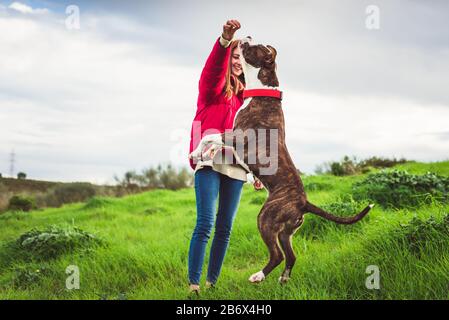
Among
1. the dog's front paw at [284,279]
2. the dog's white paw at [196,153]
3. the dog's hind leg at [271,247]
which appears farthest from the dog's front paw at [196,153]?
the dog's front paw at [284,279]

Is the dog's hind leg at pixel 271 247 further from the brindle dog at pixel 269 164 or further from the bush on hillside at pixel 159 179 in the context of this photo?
the bush on hillside at pixel 159 179

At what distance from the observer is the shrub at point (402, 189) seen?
7.24m

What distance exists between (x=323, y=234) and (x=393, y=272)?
1.73 metres

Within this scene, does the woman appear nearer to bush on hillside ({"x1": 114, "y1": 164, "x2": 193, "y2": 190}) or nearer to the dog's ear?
the dog's ear

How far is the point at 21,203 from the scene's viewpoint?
48.1ft

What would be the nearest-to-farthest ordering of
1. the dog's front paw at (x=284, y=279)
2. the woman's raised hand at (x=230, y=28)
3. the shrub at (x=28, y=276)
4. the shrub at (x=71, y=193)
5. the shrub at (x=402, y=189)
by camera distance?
1. the dog's front paw at (x=284, y=279)
2. the woman's raised hand at (x=230, y=28)
3. the shrub at (x=28, y=276)
4. the shrub at (x=402, y=189)
5. the shrub at (x=71, y=193)

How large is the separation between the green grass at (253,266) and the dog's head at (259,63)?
1.72m

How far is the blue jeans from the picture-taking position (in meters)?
4.17

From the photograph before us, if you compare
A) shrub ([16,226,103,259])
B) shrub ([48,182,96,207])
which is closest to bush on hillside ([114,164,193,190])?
shrub ([48,182,96,207])

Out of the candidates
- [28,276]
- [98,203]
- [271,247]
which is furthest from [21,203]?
→ [271,247]

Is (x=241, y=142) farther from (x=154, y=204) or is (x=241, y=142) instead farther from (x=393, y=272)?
(x=154, y=204)

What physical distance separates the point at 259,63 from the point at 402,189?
461 cm

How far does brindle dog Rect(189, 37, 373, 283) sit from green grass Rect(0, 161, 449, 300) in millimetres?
585
